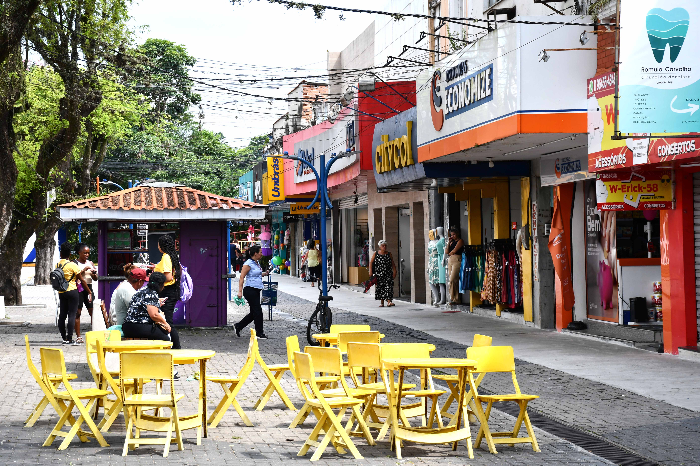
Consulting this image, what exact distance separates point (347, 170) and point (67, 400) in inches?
824

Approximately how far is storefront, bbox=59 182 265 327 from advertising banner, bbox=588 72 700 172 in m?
7.11

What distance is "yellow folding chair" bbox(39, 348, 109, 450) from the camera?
7910 mm

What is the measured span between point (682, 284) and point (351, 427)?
696 cm

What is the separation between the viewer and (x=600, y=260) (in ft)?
53.2

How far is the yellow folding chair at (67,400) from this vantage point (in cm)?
791

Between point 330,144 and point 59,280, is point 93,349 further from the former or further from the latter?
point 330,144

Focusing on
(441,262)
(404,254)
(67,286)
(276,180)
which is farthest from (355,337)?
(276,180)

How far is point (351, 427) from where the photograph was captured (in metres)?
8.12

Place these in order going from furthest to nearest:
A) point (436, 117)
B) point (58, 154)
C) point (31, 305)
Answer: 1. point (31, 305)
2. point (58, 154)
3. point (436, 117)

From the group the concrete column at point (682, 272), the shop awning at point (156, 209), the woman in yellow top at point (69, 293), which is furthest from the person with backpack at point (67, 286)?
the concrete column at point (682, 272)

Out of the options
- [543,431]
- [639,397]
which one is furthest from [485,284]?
[543,431]

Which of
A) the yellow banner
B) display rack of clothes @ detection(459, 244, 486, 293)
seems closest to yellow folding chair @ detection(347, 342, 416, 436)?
display rack of clothes @ detection(459, 244, 486, 293)

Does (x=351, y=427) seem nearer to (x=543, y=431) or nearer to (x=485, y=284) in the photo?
(x=543, y=431)

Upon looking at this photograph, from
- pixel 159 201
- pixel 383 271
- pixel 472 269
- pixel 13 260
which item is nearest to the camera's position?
pixel 159 201
